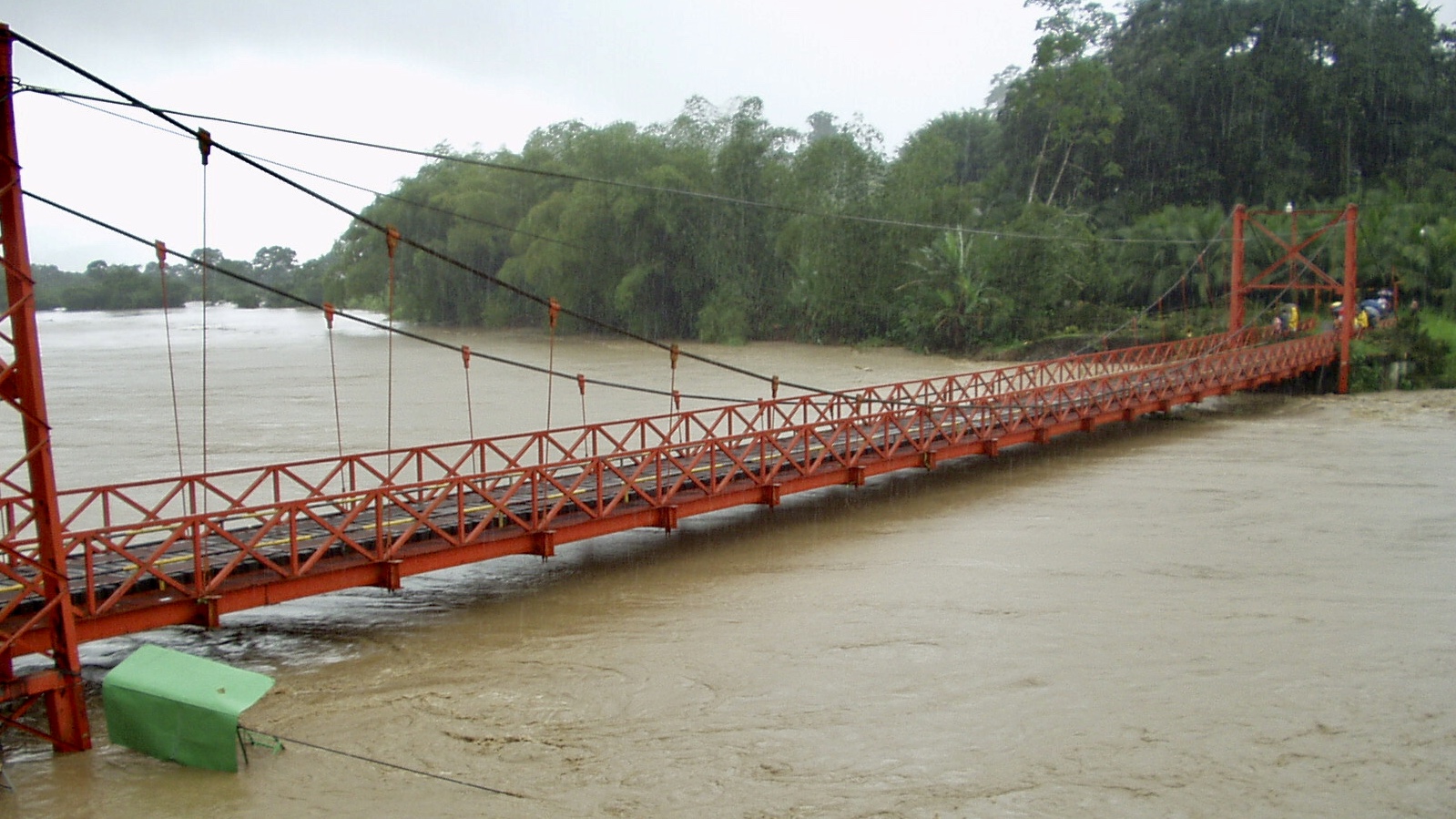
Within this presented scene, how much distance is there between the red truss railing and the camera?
982 centimetres

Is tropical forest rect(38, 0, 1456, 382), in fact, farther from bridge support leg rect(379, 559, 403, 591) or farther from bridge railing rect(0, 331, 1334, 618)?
bridge support leg rect(379, 559, 403, 591)

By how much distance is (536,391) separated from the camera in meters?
32.6

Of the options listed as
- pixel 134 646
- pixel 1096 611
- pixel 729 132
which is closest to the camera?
pixel 134 646

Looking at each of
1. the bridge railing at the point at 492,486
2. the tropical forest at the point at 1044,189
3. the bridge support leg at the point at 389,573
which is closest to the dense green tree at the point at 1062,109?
the tropical forest at the point at 1044,189

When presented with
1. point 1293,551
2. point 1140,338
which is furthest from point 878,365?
point 1293,551

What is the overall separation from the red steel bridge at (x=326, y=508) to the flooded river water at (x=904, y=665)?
2.35ft

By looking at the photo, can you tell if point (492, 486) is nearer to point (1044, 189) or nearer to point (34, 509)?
point (34, 509)

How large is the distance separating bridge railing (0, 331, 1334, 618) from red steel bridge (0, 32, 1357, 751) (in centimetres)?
4

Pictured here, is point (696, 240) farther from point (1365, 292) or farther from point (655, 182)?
point (1365, 292)

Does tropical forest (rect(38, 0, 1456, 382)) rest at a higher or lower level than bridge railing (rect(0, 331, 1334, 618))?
higher

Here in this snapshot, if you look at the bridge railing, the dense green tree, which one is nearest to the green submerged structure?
the bridge railing

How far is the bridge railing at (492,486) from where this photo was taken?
10320mm

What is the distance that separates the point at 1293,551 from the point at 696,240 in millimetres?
34252

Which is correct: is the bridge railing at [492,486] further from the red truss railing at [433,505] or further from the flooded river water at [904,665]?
the flooded river water at [904,665]
